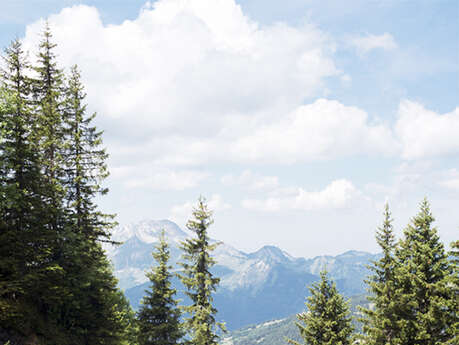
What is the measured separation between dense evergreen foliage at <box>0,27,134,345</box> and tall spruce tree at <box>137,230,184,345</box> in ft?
8.87

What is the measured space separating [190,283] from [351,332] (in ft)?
36.6

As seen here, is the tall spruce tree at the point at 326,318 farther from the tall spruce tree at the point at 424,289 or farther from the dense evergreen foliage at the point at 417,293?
the tall spruce tree at the point at 424,289

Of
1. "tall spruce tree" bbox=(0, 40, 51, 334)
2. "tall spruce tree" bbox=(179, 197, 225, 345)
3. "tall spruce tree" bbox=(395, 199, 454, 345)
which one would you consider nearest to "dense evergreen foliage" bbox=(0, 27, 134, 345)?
"tall spruce tree" bbox=(0, 40, 51, 334)

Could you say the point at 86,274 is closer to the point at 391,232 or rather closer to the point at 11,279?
the point at 11,279

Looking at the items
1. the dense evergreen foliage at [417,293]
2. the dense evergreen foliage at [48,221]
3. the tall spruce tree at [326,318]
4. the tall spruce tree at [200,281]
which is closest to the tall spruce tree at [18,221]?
the dense evergreen foliage at [48,221]

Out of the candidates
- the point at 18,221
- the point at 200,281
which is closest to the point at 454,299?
the point at 200,281

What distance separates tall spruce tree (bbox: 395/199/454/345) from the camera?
1977 centimetres

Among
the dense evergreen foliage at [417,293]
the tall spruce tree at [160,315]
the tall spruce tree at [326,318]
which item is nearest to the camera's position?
the dense evergreen foliage at [417,293]

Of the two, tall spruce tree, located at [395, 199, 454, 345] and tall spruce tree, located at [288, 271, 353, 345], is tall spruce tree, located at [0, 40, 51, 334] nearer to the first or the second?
tall spruce tree, located at [288, 271, 353, 345]

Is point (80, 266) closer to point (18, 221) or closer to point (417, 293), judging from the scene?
point (18, 221)

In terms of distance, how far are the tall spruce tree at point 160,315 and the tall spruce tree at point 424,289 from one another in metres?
15.5

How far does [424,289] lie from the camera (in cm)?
2058

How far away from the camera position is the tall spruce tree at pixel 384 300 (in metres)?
21.4

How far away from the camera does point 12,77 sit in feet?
72.5
